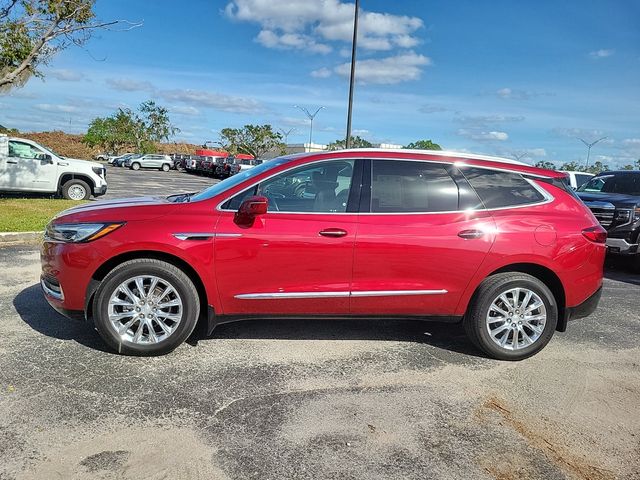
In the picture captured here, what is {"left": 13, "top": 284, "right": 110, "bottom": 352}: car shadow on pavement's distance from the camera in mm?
4496

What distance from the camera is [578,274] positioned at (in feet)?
14.7

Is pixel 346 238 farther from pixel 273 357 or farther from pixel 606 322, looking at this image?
pixel 606 322

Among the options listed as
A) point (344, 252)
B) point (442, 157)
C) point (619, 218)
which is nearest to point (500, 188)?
point (442, 157)

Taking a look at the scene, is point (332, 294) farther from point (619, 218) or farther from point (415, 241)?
point (619, 218)

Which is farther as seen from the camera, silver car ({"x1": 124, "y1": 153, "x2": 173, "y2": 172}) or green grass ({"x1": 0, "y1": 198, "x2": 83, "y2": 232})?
silver car ({"x1": 124, "y1": 153, "x2": 173, "y2": 172})

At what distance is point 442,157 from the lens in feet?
15.0

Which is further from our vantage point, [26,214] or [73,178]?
[73,178]

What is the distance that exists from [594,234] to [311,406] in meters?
2.88

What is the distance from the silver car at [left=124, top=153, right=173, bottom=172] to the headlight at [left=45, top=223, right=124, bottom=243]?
47.2 meters

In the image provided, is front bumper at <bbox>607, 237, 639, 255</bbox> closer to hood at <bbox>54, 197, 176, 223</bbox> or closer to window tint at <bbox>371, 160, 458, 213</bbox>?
window tint at <bbox>371, 160, 458, 213</bbox>

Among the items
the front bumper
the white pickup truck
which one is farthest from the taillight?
the white pickup truck

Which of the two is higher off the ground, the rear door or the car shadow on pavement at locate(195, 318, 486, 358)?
the rear door

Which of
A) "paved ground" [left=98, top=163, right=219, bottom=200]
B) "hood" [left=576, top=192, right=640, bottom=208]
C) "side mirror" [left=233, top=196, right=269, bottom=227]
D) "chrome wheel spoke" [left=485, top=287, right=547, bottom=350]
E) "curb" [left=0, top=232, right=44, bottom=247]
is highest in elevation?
"hood" [left=576, top=192, right=640, bottom=208]

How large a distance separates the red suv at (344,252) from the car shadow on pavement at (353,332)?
18.1 inches
